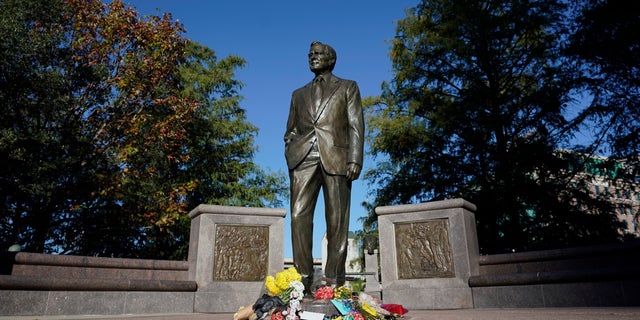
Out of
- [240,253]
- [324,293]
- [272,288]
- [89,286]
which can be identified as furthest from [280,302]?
[240,253]

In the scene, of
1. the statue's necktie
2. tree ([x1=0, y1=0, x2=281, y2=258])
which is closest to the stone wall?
the statue's necktie

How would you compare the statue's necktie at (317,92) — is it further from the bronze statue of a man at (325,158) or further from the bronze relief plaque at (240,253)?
the bronze relief plaque at (240,253)

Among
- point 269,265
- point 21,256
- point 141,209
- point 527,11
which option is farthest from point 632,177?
point 141,209

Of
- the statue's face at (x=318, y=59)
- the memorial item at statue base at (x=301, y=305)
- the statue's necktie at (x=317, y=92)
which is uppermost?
the statue's face at (x=318, y=59)

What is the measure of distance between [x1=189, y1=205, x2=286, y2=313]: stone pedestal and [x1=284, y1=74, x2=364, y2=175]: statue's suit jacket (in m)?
3.80

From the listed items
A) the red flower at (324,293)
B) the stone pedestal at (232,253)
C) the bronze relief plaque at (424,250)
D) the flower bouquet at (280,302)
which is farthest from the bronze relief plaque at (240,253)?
the red flower at (324,293)

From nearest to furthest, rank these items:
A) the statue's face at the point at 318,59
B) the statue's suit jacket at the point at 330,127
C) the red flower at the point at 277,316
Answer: the red flower at the point at 277,316 < the statue's suit jacket at the point at 330,127 < the statue's face at the point at 318,59

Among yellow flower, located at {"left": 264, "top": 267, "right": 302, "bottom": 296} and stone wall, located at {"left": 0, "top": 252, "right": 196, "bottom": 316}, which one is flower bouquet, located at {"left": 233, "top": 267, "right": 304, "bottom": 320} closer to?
yellow flower, located at {"left": 264, "top": 267, "right": 302, "bottom": 296}

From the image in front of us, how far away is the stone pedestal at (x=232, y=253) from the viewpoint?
8.87m

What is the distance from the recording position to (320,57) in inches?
246

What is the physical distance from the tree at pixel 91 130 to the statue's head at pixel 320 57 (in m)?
13.4

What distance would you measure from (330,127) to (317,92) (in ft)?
1.90

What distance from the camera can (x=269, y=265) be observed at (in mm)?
9438

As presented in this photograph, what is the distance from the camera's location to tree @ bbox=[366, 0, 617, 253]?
672 inches
